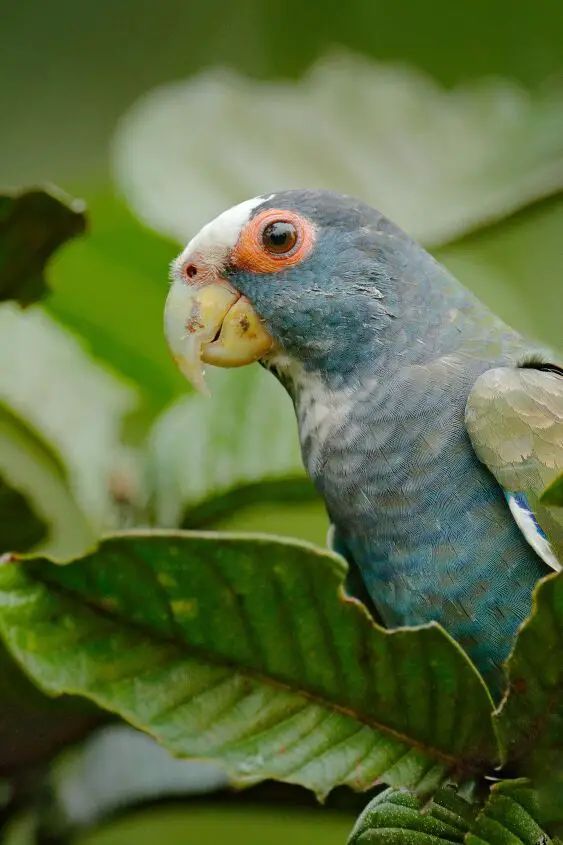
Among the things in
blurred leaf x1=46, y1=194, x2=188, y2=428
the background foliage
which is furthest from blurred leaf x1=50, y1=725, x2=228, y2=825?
blurred leaf x1=46, y1=194, x2=188, y2=428

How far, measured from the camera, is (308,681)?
22.7 inches

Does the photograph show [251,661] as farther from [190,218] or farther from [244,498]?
[190,218]

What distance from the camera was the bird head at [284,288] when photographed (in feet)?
2.89

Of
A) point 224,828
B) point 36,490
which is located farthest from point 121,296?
point 224,828

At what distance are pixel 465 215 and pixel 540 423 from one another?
0.65 m

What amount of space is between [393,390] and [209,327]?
188mm

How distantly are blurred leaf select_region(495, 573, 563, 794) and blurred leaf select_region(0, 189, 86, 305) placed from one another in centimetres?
49

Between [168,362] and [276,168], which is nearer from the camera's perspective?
[168,362]

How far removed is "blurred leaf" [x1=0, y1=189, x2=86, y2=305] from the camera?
2.40 feet

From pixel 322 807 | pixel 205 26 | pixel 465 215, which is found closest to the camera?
pixel 322 807

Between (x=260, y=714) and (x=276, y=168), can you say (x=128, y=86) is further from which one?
(x=260, y=714)

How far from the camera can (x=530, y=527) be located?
76 cm

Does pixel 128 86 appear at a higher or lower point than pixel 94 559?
higher

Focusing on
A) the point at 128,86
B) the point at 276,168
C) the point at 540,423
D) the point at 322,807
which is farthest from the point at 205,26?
the point at 322,807
